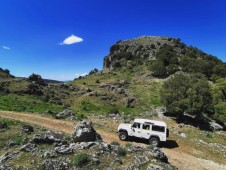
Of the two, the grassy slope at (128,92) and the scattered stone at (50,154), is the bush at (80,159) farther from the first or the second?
the grassy slope at (128,92)

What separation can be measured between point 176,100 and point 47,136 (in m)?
30.3

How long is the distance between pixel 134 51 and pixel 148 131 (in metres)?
89.2

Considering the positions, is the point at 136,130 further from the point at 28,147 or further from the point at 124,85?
the point at 124,85

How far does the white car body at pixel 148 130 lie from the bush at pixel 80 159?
450 inches

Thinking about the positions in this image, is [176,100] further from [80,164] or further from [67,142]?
[80,164]

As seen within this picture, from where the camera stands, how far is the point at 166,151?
102 ft

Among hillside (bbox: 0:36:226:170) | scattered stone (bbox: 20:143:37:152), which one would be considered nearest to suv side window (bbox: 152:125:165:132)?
hillside (bbox: 0:36:226:170)

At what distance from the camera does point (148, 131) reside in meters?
32.1

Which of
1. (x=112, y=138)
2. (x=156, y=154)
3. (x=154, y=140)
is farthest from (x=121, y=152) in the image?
(x=112, y=138)

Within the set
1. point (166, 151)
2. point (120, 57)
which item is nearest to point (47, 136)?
point (166, 151)

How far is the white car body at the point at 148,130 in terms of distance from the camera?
31906 millimetres

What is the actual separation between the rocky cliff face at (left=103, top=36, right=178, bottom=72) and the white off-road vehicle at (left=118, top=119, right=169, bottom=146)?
72.1m

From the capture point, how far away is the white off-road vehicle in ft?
105

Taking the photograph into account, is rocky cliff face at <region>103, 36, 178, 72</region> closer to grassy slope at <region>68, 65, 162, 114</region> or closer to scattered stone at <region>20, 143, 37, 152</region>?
grassy slope at <region>68, 65, 162, 114</region>
